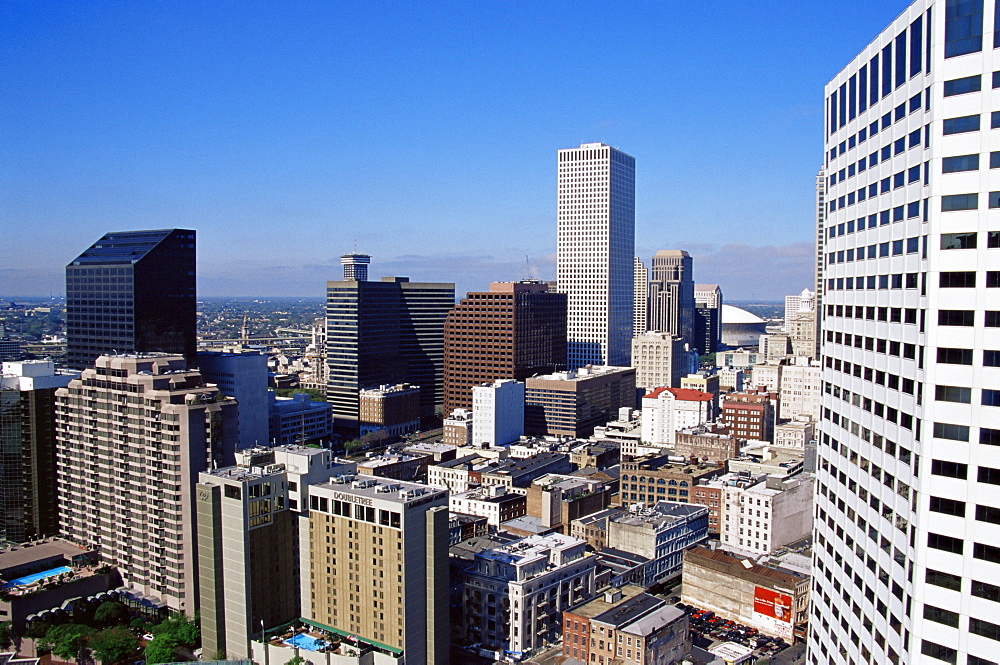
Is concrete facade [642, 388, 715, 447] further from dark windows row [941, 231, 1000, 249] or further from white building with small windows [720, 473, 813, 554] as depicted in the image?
dark windows row [941, 231, 1000, 249]

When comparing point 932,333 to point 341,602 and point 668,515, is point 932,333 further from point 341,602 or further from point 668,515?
point 668,515

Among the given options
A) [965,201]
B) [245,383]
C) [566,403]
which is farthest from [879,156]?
[566,403]

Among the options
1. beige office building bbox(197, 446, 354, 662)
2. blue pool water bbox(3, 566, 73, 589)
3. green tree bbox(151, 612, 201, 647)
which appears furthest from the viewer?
blue pool water bbox(3, 566, 73, 589)

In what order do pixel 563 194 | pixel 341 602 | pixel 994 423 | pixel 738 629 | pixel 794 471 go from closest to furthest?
pixel 994 423 < pixel 341 602 < pixel 738 629 < pixel 794 471 < pixel 563 194

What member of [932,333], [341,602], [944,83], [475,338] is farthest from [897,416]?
[475,338]

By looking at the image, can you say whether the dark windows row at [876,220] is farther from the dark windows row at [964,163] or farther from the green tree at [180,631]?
the green tree at [180,631]

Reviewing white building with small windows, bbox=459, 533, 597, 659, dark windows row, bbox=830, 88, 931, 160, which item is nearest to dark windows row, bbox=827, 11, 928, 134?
dark windows row, bbox=830, 88, 931, 160
